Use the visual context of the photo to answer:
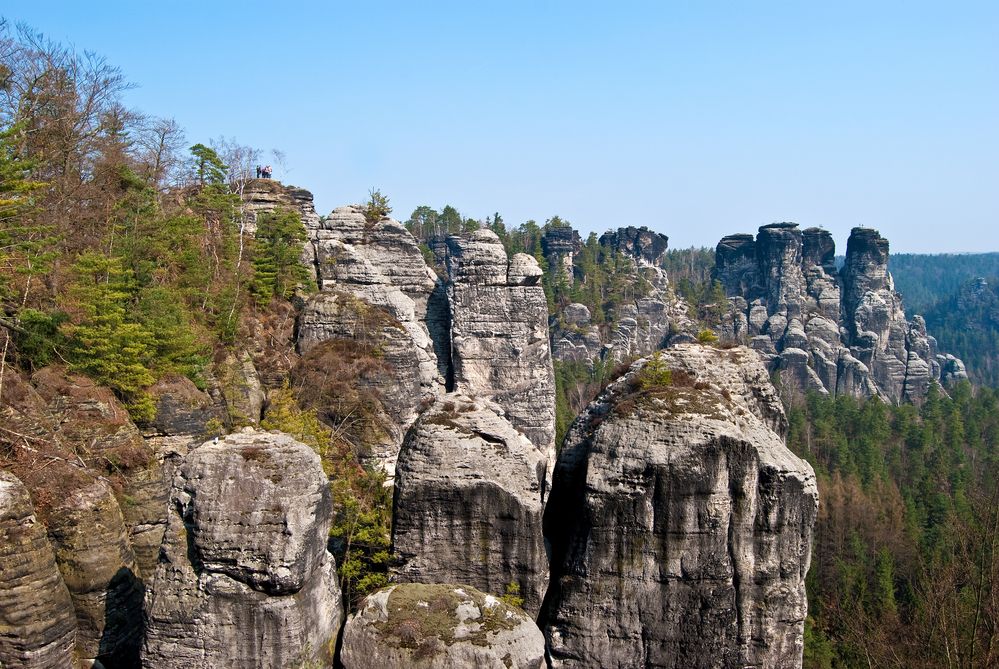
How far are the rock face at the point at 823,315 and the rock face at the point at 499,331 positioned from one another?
214ft

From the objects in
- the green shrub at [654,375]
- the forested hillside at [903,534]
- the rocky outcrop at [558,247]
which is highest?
the rocky outcrop at [558,247]

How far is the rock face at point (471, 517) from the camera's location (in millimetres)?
13977

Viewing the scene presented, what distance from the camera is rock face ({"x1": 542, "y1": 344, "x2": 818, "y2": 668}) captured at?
13.0 metres

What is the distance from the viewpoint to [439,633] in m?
12.5

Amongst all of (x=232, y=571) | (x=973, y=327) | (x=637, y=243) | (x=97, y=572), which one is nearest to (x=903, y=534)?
(x=97, y=572)

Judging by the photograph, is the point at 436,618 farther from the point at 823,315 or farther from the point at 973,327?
the point at 973,327

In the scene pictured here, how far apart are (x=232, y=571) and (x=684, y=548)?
7441mm

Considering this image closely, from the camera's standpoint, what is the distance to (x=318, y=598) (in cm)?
1291

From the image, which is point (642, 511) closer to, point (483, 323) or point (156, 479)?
point (156, 479)

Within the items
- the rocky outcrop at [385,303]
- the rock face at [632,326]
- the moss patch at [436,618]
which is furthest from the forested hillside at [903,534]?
the rock face at [632,326]

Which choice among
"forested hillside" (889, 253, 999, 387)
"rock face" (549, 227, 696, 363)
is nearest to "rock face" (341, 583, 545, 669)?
"rock face" (549, 227, 696, 363)

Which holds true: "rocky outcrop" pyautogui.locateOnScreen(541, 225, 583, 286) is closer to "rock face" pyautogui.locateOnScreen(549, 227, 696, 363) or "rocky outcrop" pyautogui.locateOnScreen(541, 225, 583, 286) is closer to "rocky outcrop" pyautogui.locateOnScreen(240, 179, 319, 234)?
"rock face" pyautogui.locateOnScreen(549, 227, 696, 363)

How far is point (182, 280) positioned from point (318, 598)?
1790cm

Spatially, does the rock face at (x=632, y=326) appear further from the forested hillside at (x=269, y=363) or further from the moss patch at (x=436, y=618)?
the moss patch at (x=436, y=618)
